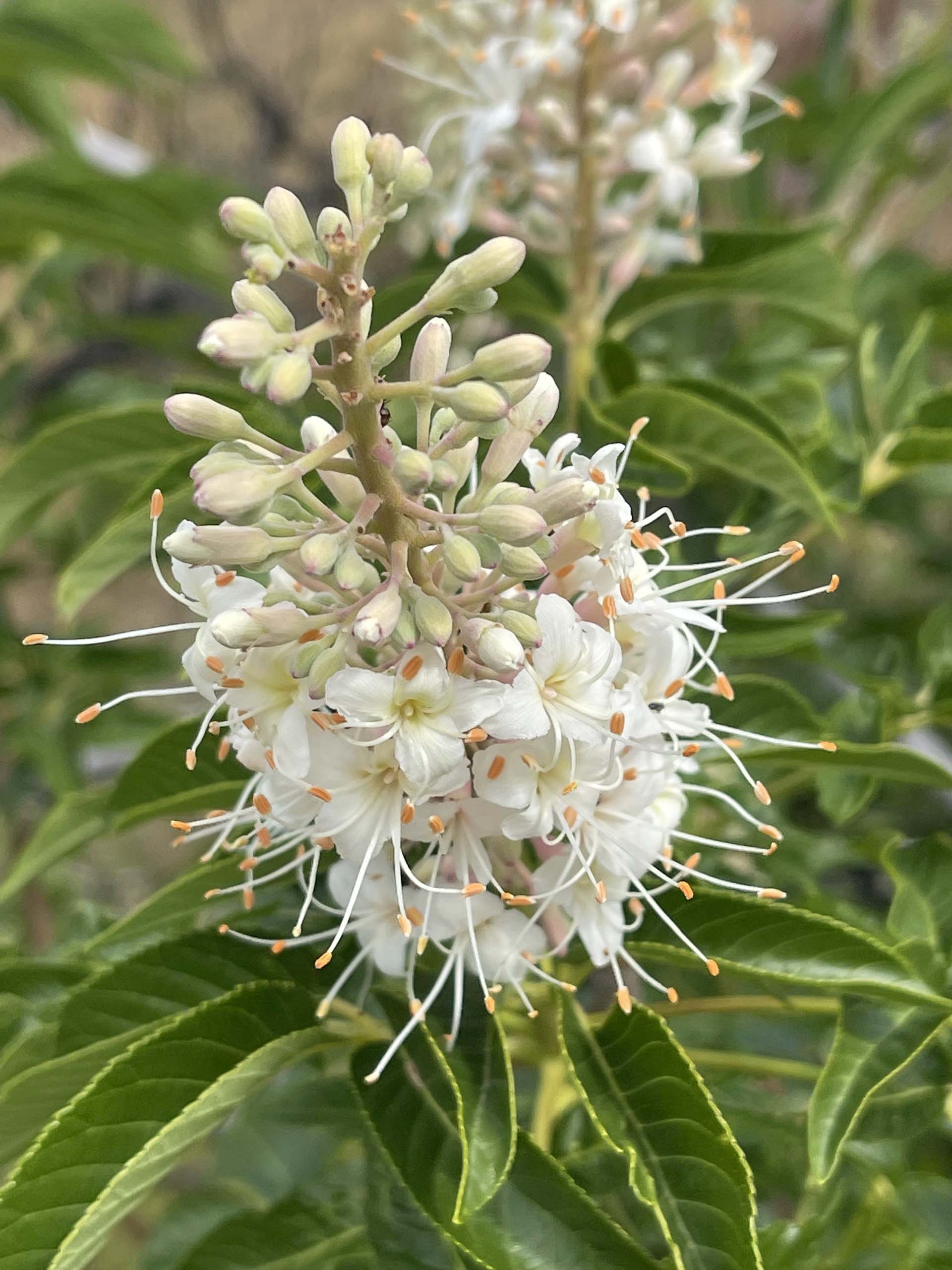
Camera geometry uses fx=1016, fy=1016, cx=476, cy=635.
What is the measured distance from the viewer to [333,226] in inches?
20.6

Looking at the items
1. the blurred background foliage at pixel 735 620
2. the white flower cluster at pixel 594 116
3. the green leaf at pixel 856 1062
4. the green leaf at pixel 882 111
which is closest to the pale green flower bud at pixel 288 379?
the blurred background foliage at pixel 735 620

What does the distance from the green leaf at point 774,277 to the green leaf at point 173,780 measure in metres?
0.65

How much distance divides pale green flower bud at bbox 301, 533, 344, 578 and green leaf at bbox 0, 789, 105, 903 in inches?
19.5

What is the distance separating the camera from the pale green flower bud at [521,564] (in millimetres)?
580

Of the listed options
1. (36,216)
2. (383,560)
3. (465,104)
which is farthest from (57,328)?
(383,560)

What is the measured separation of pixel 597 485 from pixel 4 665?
1.22 metres

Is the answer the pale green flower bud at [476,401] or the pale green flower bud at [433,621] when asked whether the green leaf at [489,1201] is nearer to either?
the pale green flower bud at [433,621]

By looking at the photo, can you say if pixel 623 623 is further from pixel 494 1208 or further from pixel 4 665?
pixel 4 665

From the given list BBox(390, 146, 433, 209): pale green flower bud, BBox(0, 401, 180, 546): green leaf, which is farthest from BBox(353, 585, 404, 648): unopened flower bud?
BBox(0, 401, 180, 546): green leaf

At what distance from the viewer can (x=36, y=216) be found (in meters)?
1.28

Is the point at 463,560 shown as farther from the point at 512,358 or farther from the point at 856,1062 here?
the point at 856,1062

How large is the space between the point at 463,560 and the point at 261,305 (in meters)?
0.17

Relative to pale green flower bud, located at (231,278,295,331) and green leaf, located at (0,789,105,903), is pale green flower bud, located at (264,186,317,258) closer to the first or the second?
pale green flower bud, located at (231,278,295,331)

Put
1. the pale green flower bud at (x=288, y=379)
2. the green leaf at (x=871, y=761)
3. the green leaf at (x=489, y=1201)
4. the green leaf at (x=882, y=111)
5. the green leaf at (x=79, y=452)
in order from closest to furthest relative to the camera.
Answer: the pale green flower bud at (x=288, y=379) < the green leaf at (x=489, y=1201) < the green leaf at (x=871, y=761) < the green leaf at (x=79, y=452) < the green leaf at (x=882, y=111)
